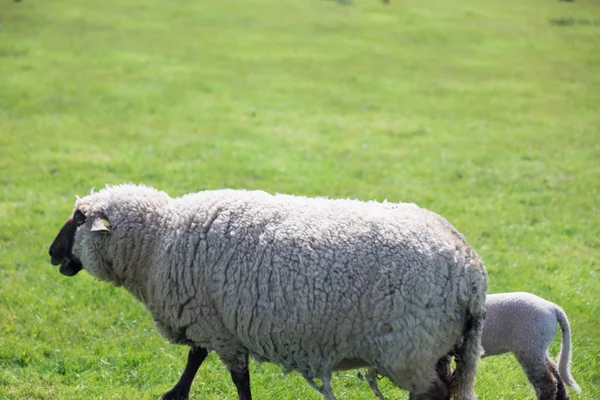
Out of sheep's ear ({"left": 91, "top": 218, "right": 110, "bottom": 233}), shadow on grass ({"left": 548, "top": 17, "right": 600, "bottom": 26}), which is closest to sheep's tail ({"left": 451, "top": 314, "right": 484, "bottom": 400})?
sheep's ear ({"left": 91, "top": 218, "right": 110, "bottom": 233})

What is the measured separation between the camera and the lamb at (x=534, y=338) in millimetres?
6164

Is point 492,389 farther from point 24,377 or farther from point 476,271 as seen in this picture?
point 24,377

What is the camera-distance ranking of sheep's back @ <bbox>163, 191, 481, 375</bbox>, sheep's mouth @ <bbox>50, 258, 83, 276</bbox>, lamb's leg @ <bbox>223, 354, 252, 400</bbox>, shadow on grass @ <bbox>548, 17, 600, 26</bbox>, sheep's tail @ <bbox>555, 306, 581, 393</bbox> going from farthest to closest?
shadow on grass @ <bbox>548, 17, 600, 26</bbox>, sheep's mouth @ <bbox>50, 258, 83, 276</bbox>, sheep's tail @ <bbox>555, 306, 581, 393</bbox>, lamb's leg @ <bbox>223, 354, 252, 400</bbox>, sheep's back @ <bbox>163, 191, 481, 375</bbox>

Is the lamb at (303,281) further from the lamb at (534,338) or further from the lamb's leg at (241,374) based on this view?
the lamb at (534,338)

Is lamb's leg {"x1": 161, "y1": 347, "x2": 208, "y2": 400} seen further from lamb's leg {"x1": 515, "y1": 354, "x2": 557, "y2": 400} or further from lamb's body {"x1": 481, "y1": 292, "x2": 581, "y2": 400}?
lamb's leg {"x1": 515, "y1": 354, "x2": 557, "y2": 400}

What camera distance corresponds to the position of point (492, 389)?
21.7 ft

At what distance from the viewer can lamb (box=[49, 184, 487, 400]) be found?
5.28 m

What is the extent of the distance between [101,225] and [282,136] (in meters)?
9.91

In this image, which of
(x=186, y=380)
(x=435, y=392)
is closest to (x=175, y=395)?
(x=186, y=380)

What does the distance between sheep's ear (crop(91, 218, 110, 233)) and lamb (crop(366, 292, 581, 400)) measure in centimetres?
348

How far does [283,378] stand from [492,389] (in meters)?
1.96

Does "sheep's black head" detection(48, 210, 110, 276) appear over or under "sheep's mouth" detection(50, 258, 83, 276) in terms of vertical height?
over

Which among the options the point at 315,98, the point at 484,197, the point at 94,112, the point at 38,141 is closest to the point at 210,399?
the point at 484,197

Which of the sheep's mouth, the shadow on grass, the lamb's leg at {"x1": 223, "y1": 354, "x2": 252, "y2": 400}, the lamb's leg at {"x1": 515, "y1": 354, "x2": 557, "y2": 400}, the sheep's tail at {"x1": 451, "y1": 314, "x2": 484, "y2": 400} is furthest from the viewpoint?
the shadow on grass
